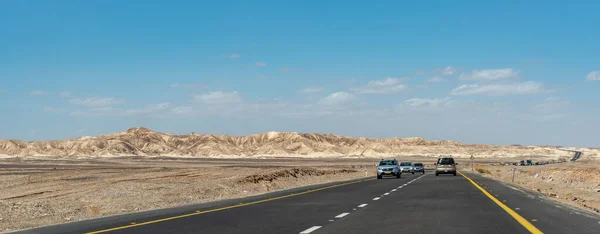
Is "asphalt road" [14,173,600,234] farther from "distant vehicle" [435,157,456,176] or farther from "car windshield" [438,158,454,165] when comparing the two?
"car windshield" [438,158,454,165]

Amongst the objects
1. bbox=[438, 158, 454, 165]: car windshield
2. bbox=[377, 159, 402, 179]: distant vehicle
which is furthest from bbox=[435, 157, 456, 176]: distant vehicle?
bbox=[377, 159, 402, 179]: distant vehicle

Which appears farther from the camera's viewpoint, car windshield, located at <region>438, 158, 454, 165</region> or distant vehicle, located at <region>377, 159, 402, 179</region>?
car windshield, located at <region>438, 158, 454, 165</region>

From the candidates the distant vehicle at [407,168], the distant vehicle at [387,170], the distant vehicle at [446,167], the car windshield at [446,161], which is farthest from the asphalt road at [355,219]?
the distant vehicle at [407,168]

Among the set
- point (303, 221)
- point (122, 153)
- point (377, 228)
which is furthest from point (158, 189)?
point (122, 153)

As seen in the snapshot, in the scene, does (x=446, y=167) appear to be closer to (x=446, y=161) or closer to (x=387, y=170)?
(x=446, y=161)

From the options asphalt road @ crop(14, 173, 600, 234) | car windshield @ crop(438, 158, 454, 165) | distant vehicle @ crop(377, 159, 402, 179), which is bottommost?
asphalt road @ crop(14, 173, 600, 234)

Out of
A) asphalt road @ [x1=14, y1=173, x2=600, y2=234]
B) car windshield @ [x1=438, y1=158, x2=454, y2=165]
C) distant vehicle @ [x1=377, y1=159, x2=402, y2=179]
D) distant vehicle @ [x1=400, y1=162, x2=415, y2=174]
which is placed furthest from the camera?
distant vehicle @ [x1=400, y1=162, x2=415, y2=174]

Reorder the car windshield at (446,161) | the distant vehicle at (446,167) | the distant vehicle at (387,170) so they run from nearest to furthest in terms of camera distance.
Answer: the distant vehicle at (387,170), the distant vehicle at (446,167), the car windshield at (446,161)

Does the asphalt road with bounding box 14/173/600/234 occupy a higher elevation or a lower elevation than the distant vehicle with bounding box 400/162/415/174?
lower

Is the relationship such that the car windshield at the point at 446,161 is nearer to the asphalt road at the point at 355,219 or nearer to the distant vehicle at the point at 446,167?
the distant vehicle at the point at 446,167

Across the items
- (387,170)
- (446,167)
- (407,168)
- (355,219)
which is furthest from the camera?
(407,168)

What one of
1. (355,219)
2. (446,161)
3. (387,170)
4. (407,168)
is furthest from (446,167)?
(355,219)

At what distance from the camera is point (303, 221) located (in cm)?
1769

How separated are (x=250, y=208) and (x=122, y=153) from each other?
180964 mm
